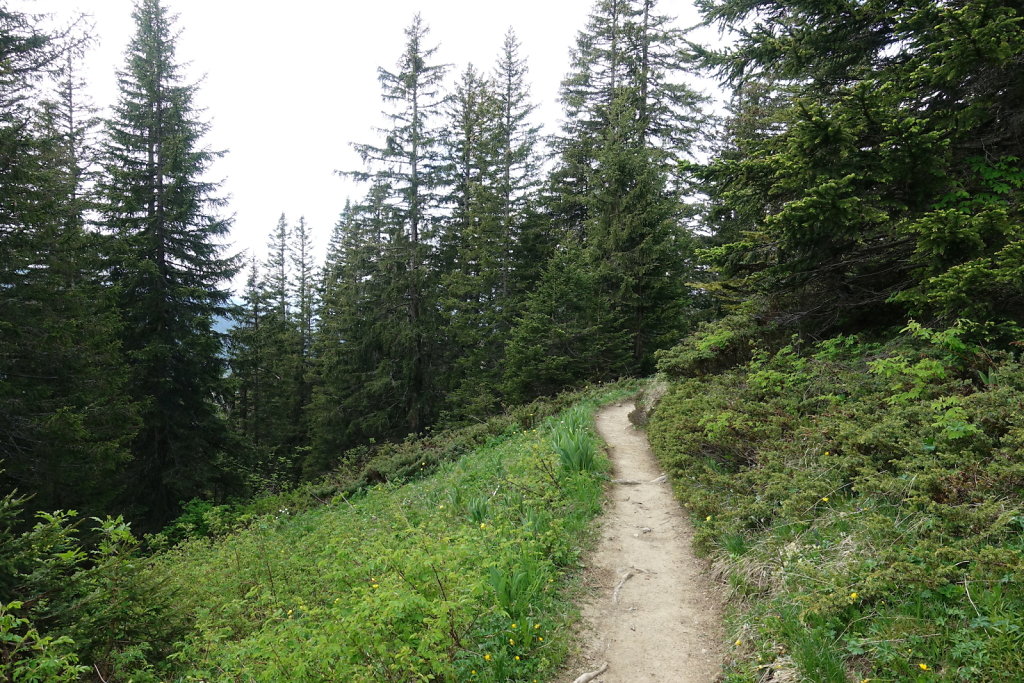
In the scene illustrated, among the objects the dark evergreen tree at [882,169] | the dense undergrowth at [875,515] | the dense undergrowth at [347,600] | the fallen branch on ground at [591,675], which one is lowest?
the fallen branch on ground at [591,675]

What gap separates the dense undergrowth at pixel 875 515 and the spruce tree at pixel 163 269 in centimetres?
1620

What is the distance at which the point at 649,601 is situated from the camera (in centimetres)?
506

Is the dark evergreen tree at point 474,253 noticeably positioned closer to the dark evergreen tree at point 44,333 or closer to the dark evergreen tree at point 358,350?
the dark evergreen tree at point 358,350

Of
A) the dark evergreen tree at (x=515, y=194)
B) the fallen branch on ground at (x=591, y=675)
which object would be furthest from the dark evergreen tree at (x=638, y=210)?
the fallen branch on ground at (x=591, y=675)

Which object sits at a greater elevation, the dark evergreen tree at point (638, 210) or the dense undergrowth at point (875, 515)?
the dark evergreen tree at point (638, 210)

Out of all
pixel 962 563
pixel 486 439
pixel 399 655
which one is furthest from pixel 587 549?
pixel 486 439

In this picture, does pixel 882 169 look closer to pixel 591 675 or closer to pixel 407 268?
pixel 591 675

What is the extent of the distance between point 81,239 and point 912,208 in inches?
643

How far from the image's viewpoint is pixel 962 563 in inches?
140

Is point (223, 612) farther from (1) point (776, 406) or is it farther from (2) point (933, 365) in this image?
(2) point (933, 365)

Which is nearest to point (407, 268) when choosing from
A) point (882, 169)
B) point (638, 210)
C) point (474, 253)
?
point (474, 253)

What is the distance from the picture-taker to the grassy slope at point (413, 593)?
3750 mm

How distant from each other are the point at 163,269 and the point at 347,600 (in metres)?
16.5

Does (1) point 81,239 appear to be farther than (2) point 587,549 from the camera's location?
Yes
